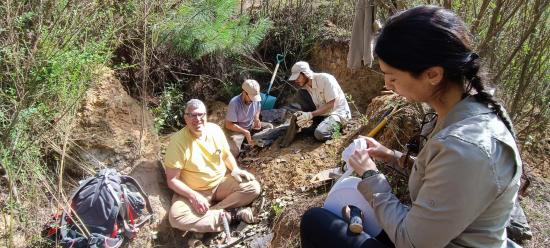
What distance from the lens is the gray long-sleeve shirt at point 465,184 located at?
1.09 meters

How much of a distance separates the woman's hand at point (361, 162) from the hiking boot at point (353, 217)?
154 mm

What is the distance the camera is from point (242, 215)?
4.12m

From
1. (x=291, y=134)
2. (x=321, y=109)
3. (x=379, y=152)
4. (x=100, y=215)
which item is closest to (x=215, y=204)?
(x=100, y=215)

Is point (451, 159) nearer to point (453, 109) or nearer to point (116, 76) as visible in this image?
point (453, 109)

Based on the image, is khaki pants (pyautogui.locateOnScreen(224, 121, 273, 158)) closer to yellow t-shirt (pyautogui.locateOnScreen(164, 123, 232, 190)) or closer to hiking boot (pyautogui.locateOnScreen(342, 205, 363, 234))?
yellow t-shirt (pyautogui.locateOnScreen(164, 123, 232, 190))

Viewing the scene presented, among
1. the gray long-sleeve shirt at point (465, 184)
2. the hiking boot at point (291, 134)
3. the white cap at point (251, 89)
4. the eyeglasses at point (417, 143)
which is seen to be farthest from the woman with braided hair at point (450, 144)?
the white cap at point (251, 89)

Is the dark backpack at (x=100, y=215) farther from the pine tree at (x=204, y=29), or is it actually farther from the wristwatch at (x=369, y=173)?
the wristwatch at (x=369, y=173)

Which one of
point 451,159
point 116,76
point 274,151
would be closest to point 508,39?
point 451,159

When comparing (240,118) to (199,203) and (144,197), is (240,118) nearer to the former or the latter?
(199,203)

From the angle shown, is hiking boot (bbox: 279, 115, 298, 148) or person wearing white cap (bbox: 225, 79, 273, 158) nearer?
hiking boot (bbox: 279, 115, 298, 148)

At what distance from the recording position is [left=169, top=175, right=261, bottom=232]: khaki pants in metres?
4.01

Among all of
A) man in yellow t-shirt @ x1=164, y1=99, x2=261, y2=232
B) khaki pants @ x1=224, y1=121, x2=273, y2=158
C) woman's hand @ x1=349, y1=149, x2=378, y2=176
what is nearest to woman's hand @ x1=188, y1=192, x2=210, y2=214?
man in yellow t-shirt @ x1=164, y1=99, x2=261, y2=232

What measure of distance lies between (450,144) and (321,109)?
158 inches

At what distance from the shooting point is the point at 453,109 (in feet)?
4.06
